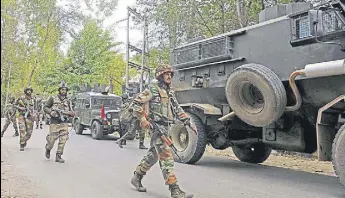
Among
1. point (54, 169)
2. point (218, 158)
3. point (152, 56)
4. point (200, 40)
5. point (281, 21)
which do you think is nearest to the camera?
point (281, 21)

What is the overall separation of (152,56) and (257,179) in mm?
14456

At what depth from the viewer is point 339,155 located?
18.4ft

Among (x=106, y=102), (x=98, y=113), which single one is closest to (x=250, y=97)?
(x=98, y=113)

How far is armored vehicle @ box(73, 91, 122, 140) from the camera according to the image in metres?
15.1

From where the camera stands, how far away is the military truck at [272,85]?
592cm

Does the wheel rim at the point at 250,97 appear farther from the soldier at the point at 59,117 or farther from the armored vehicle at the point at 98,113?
the armored vehicle at the point at 98,113

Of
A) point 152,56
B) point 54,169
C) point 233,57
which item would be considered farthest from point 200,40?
point 152,56

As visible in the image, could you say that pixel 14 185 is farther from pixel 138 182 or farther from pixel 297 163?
pixel 297 163

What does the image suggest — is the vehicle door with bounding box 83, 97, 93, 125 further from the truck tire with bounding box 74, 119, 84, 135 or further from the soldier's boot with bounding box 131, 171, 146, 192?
the soldier's boot with bounding box 131, 171, 146, 192

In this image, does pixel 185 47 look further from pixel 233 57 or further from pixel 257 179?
pixel 257 179

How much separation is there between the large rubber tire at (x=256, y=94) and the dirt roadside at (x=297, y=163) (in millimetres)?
2137

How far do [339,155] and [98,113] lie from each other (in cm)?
1095

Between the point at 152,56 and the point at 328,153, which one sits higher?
the point at 152,56

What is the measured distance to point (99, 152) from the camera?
424 inches
